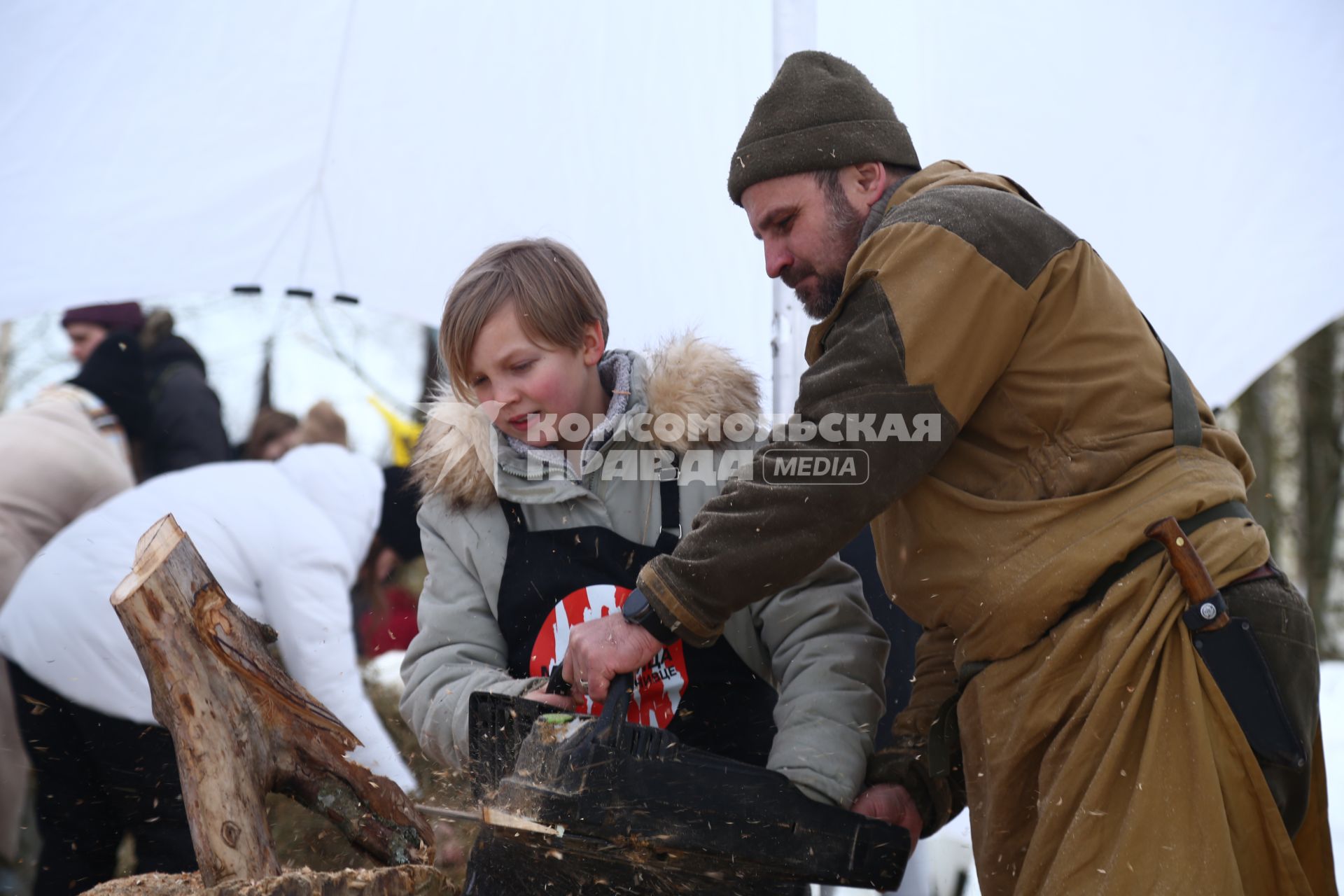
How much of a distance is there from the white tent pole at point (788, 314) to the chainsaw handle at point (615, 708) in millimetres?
1515

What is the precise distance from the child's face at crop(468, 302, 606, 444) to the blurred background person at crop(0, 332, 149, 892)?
2356mm

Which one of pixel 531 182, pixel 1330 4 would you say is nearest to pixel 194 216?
pixel 531 182

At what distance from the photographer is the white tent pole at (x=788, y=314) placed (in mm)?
3262

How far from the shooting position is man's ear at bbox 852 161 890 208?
215 centimetres

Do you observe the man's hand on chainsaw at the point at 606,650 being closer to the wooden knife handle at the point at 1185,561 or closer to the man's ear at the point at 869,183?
the wooden knife handle at the point at 1185,561

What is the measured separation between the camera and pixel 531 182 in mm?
4367

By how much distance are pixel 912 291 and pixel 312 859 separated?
1658 mm

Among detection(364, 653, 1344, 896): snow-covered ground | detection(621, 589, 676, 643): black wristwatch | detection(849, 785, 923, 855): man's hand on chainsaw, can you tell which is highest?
detection(621, 589, 676, 643): black wristwatch

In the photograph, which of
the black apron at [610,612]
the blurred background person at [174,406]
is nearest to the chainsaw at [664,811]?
the black apron at [610,612]

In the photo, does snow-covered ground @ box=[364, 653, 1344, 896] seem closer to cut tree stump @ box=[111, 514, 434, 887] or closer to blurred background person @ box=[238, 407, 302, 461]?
cut tree stump @ box=[111, 514, 434, 887]

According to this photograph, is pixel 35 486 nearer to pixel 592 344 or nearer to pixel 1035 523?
pixel 592 344

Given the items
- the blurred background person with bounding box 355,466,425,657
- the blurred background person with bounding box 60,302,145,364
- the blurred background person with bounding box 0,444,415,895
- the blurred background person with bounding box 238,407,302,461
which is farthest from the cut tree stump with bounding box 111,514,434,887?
the blurred background person with bounding box 238,407,302,461

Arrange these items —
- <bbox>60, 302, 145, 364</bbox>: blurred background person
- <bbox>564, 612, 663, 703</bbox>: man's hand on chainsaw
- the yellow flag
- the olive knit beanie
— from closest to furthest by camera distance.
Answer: <bbox>564, 612, 663, 703</bbox>: man's hand on chainsaw → the olive knit beanie → <bbox>60, 302, 145, 364</bbox>: blurred background person → the yellow flag

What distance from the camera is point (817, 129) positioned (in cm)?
213
